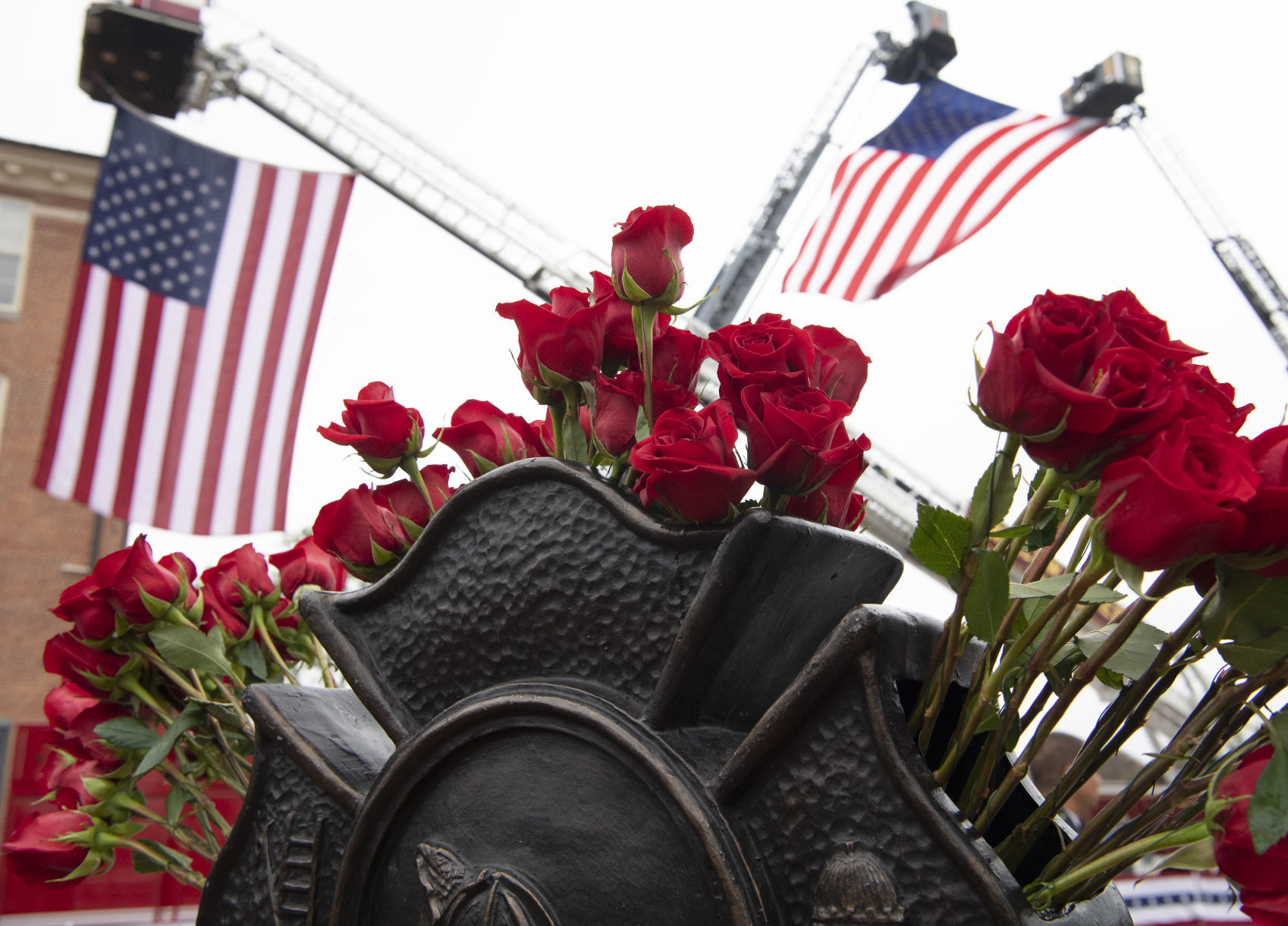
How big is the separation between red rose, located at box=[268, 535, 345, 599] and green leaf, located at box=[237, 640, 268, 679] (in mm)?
82

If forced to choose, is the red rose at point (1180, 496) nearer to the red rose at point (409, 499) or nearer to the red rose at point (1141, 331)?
the red rose at point (1141, 331)

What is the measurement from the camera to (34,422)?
1116 centimetres

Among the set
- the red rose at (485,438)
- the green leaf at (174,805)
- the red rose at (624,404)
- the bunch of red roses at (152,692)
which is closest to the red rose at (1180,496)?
the red rose at (624,404)

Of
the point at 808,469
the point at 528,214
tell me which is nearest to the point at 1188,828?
the point at 808,469

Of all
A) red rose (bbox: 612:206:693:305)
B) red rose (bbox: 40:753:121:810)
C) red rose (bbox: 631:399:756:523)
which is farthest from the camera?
red rose (bbox: 40:753:121:810)

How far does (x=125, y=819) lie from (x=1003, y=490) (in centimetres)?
120

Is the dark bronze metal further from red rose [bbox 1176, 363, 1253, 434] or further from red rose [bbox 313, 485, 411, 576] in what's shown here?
red rose [bbox 1176, 363, 1253, 434]

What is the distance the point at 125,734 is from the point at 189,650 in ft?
0.45

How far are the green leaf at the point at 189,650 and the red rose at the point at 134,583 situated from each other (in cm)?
4

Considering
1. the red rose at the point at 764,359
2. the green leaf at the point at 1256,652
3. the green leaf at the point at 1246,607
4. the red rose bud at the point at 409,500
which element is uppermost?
the green leaf at the point at 1246,607

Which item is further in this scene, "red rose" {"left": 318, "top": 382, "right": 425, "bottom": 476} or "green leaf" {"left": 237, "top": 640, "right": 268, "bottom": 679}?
"green leaf" {"left": 237, "top": 640, "right": 268, "bottom": 679}

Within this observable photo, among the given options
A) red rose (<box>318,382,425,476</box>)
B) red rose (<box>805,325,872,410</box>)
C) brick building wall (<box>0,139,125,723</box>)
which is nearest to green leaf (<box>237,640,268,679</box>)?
red rose (<box>318,382,425,476</box>)

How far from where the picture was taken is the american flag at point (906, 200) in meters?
5.21

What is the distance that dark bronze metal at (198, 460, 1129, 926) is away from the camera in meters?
0.68
